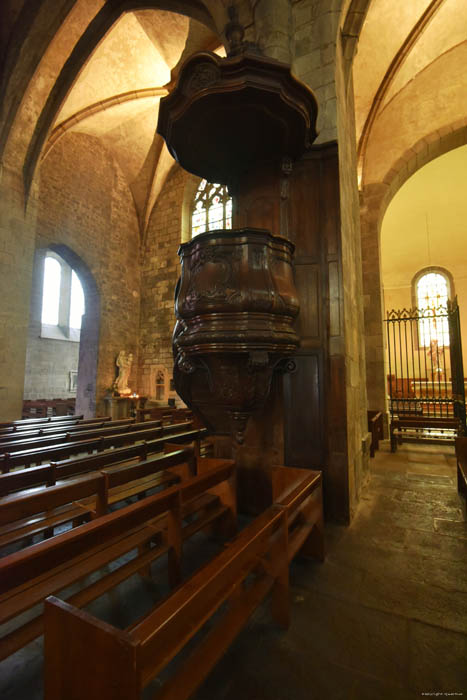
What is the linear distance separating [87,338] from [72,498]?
353 inches

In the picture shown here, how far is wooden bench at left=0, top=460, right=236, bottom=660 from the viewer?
1.04 metres

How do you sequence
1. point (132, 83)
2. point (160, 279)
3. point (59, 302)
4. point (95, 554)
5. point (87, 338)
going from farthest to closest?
point (59, 302) → point (160, 279) → point (87, 338) → point (132, 83) → point (95, 554)

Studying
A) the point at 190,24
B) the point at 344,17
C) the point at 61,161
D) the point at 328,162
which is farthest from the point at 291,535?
the point at 61,161

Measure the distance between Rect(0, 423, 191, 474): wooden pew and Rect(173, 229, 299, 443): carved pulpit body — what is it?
1.11 metres

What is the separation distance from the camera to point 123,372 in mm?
10109

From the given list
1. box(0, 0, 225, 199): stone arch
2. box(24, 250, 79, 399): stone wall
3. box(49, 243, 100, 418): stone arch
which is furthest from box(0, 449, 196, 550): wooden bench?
box(24, 250, 79, 399): stone wall

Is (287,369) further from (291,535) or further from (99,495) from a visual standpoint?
(99,495)

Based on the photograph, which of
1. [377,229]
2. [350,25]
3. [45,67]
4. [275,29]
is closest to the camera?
[275,29]

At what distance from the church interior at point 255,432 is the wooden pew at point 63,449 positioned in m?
0.02

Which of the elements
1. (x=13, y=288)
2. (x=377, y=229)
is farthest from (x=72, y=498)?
(x=377, y=229)

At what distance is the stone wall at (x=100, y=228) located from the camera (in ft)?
29.9

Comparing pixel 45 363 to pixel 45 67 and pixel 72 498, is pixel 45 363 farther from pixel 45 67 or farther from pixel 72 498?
pixel 72 498

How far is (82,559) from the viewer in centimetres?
158

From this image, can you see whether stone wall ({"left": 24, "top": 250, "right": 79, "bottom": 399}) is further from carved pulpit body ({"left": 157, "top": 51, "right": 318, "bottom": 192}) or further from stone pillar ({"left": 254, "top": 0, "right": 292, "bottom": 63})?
stone pillar ({"left": 254, "top": 0, "right": 292, "bottom": 63})
